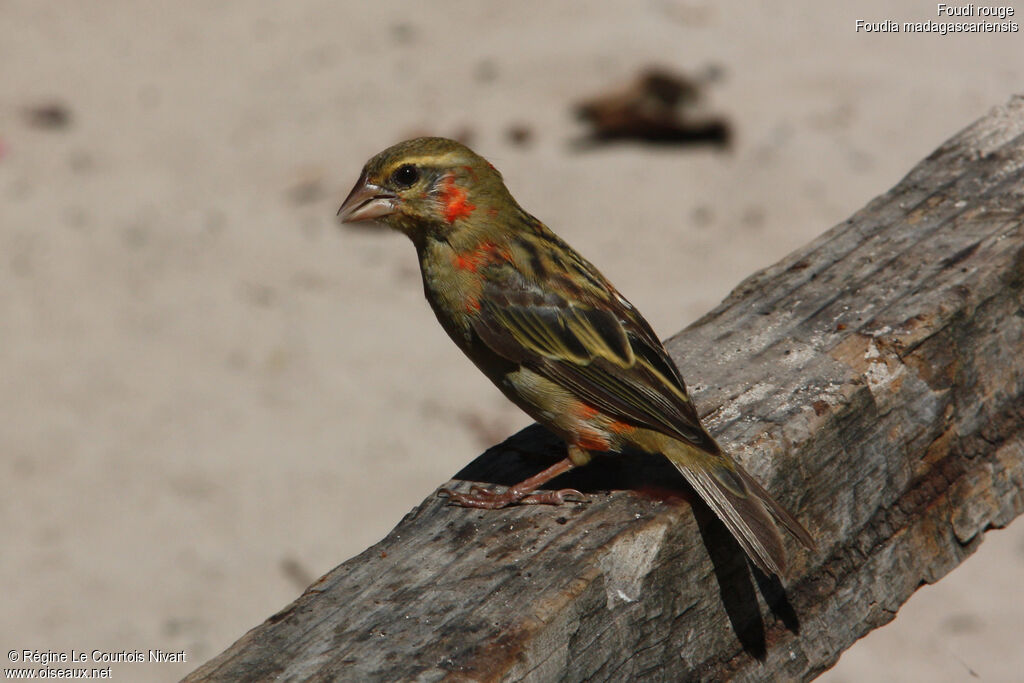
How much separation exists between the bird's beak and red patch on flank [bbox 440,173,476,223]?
0.16m

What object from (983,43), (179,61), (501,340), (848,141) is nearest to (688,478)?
(501,340)

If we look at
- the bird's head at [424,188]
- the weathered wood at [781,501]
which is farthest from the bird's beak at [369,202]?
the weathered wood at [781,501]

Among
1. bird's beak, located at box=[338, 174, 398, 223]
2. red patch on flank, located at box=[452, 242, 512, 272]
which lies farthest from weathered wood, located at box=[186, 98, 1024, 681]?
bird's beak, located at box=[338, 174, 398, 223]

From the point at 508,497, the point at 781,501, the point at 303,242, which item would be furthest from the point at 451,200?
the point at 303,242

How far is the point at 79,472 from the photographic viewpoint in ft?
21.7

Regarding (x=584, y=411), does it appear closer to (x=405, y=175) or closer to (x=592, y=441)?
(x=592, y=441)

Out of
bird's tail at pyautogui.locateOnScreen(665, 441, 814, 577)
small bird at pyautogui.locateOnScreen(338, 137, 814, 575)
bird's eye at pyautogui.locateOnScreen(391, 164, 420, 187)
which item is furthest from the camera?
bird's eye at pyautogui.locateOnScreen(391, 164, 420, 187)

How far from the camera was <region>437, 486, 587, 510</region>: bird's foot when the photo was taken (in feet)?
10.9

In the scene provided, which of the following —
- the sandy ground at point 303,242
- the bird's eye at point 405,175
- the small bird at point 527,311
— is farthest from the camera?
the sandy ground at point 303,242

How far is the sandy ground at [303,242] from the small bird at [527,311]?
2395 millimetres

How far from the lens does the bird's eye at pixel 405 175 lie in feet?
13.6

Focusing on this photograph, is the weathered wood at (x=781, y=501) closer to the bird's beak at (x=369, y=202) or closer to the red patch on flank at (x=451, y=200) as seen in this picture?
the red patch on flank at (x=451, y=200)

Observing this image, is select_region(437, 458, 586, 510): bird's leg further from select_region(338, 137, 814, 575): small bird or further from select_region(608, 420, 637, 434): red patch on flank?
select_region(608, 420, 637, 434): red patch on flank

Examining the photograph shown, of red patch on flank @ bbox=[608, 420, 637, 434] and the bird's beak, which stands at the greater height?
the bird's beak
